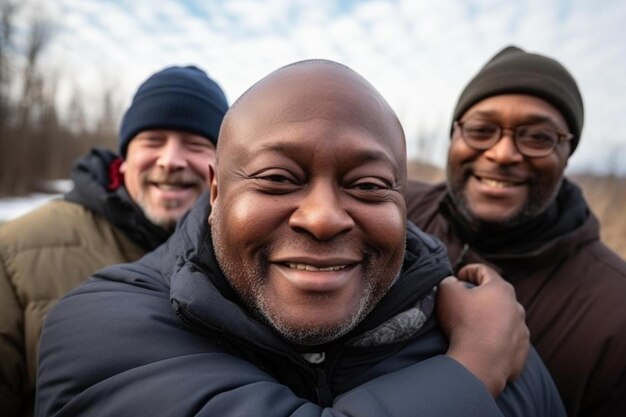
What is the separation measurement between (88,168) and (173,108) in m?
0.69

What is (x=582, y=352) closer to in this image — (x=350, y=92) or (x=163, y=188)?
(x=350, y=92)

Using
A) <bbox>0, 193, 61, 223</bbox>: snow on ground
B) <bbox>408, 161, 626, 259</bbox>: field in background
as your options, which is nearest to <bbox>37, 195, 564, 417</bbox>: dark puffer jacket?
<bbox>408, 161, 626, 259</bbox>: field in background

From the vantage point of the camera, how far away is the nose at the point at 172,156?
8.27 ft

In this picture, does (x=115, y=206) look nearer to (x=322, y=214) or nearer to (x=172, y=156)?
(x=172, y=156)

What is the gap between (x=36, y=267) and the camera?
2131mm

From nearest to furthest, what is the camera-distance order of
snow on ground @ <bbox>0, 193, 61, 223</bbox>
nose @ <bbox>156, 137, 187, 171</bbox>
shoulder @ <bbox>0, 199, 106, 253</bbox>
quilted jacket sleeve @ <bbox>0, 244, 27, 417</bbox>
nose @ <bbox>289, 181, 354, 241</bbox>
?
1. nose @ <bbox>289, 181, 354, 241</bbox>
2. quilted jacket sleeve @ <bbox>0, 244, 27, 417</bbox>
3. shoulder @ <bbox>0, 199, 106, 253</bbox>
4. nose @ <bbox>156, 137, 187, 171</bbox>
5. snow on ground @ <bbox>0, 193, 61, 223</bbox>

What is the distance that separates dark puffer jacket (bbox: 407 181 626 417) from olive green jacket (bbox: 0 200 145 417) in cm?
210

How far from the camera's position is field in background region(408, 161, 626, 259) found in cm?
839

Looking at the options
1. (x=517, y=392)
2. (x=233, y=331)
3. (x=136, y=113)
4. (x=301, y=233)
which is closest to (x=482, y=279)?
(x=517, y=392)

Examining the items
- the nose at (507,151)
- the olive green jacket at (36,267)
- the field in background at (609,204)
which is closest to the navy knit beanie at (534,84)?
the nose at (507,151)

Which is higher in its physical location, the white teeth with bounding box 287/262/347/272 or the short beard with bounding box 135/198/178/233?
the white teeth with bounding box 287/262/347/272

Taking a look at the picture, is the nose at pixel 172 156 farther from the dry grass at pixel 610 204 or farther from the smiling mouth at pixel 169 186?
the dry grass at pixel 610 204

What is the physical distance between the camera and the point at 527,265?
2303 mm

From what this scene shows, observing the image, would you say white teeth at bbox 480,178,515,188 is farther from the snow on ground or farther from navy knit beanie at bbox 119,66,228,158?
the snow on ground
